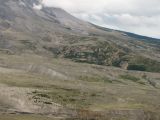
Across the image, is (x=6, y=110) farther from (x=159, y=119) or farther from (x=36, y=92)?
(x=159, y=119)

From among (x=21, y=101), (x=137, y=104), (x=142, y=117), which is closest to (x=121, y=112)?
(x=142, y=117)

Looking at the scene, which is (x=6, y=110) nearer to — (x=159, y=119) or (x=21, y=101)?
(x=21, y=101)

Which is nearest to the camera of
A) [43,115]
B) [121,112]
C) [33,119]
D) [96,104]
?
[33,119]

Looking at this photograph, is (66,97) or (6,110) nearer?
(6,110)

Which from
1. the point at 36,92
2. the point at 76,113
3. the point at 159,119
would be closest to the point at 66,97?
the point at 36,92

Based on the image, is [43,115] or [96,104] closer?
[43,115]

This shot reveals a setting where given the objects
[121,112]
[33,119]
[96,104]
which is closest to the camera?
[33,119]

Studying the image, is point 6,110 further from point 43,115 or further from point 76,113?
point 76,113

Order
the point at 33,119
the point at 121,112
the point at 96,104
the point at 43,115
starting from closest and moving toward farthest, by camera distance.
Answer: the point at 33,119 < the point at 43,115 < the point at 121,112 < the point at 96,104
